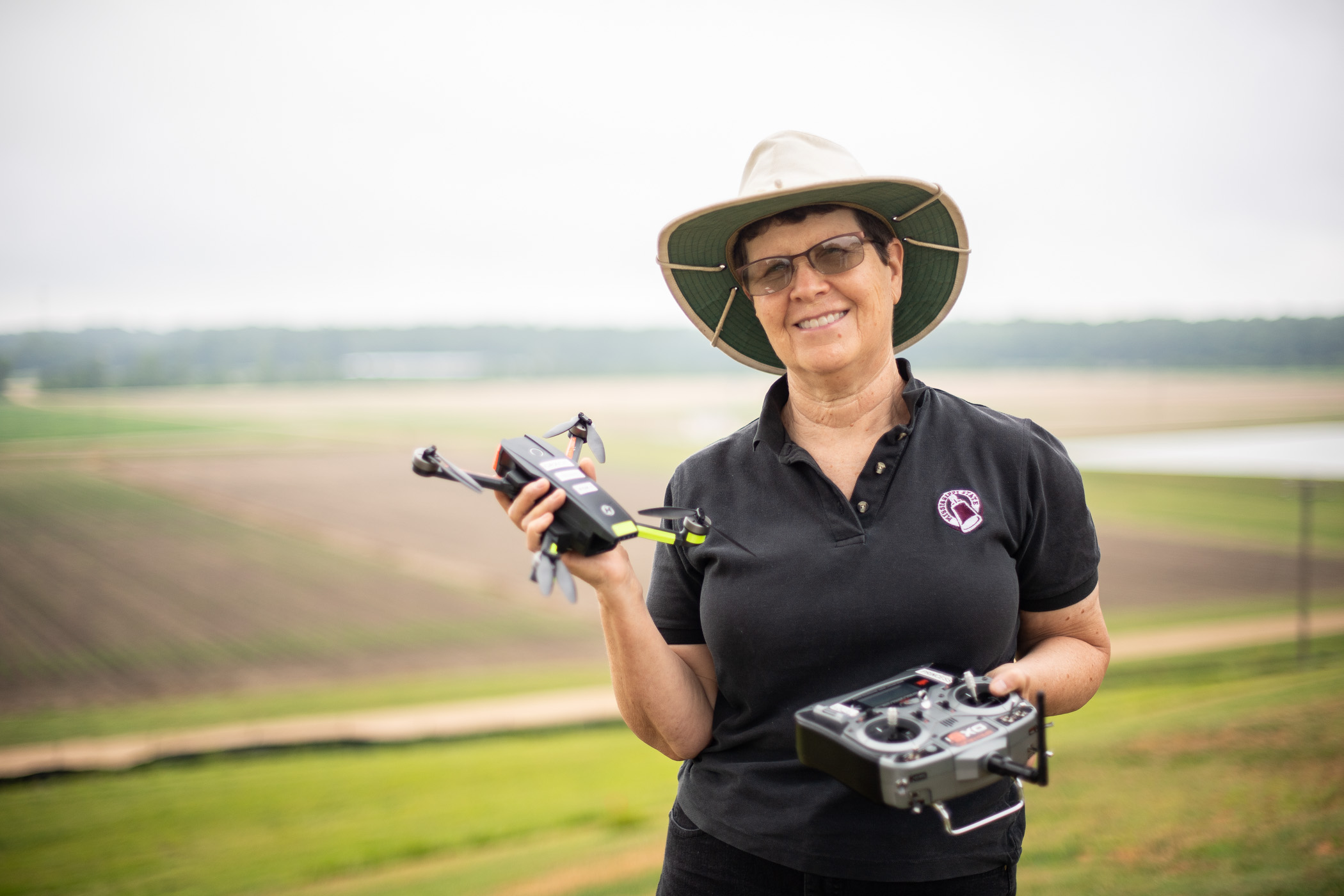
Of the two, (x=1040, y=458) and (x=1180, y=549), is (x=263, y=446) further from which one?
(x=1040, y=458)

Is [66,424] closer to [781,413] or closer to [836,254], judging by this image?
[781,413]

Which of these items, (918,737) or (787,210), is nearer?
(918,737)

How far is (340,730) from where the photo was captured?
16312 millimetres

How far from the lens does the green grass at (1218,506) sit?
34562mm

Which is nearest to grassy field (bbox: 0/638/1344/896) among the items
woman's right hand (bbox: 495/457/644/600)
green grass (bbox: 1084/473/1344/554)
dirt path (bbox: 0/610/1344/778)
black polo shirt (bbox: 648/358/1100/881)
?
dirt path (bbox: 0/610/1344/778)

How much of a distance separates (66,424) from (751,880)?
3303 inches

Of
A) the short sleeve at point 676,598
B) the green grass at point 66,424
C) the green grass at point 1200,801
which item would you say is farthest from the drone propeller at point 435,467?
the green grass at point 66,424

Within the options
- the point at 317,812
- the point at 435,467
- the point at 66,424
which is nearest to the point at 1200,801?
the point at 435,467

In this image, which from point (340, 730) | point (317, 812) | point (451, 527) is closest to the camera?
point (317, 812)

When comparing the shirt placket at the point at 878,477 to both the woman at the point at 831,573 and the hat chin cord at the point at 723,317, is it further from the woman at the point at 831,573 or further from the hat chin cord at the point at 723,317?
the hat chin cord at the point at 723,317

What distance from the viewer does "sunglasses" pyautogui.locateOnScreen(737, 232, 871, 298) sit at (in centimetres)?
191

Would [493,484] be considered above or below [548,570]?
above

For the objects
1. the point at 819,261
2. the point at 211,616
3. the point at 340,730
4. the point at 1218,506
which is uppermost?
the point at 819,261

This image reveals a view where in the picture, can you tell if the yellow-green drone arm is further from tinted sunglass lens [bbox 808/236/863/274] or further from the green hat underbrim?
the green hat underbrim
